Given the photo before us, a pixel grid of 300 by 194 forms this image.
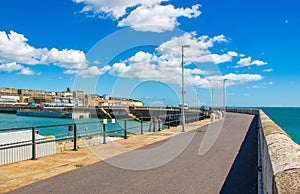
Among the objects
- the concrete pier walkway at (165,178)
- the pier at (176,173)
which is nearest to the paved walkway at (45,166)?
the pier at (176,173)

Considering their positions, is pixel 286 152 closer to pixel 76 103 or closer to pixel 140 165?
pixel 140 165

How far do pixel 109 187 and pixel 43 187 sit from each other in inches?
61.6

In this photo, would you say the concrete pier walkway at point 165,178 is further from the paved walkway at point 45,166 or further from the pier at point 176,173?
the paved walkway at point 45,166

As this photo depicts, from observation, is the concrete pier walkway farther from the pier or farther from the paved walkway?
the paved walkway

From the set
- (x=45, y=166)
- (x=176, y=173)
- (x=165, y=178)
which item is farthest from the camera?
(x=45, y=166)

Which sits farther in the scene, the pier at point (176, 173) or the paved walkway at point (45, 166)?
the paved walkway at point (45, 166)

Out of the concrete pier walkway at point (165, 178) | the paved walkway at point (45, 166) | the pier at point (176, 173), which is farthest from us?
the paved walkway at point (45, 166)

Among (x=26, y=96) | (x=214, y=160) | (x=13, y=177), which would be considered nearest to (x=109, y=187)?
(x=13, y=177)

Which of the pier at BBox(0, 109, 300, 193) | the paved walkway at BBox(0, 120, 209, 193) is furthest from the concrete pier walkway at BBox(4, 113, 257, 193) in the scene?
the paved walkway at BBox(0, 120, 209, 193)

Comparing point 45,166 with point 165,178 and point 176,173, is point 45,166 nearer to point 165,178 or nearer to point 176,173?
point 165,178

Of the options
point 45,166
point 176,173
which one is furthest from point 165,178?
point 45,166

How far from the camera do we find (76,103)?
135 metres

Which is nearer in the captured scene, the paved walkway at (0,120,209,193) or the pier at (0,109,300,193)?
the pier at (0,109,300,193)

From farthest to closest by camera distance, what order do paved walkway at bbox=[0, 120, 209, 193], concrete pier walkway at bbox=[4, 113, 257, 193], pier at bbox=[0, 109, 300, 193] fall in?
paved walkway at bbox=[0, 120, 209, 193] → concrete pier walkway at bbox=[4, 113, 257, 193] → pier at bbox=[0, 109, 300, 193]
